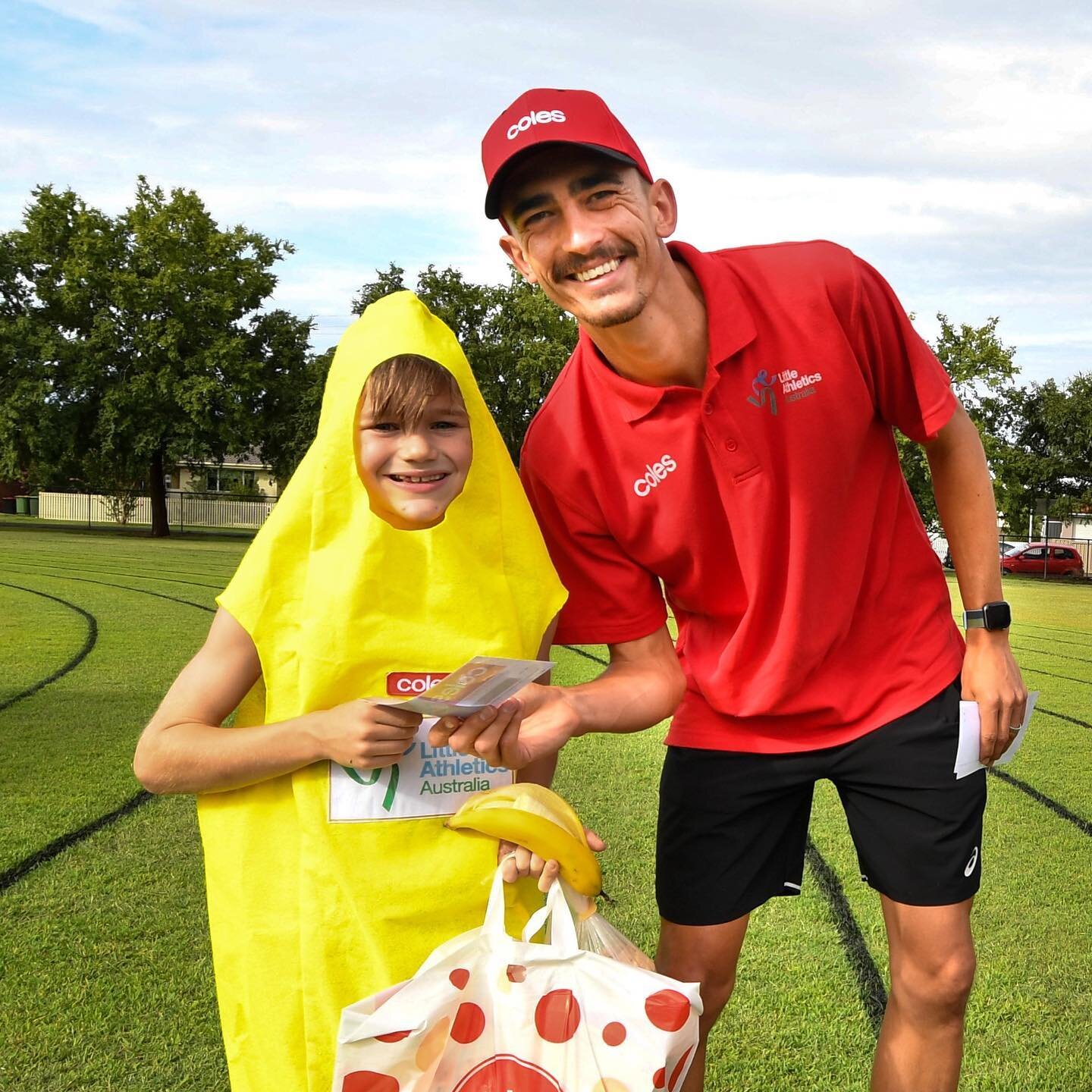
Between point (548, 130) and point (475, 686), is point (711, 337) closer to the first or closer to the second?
point (548, 130)

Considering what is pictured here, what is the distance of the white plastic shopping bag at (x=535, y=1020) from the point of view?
74.7 inches

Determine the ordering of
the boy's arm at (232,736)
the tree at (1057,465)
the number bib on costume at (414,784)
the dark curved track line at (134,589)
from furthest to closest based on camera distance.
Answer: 1. the tree at (1057,465)
2. the dark curved track line at (134,589)
3. the number bib on costume at (414,784)
4. the boy's arm at (232,736)

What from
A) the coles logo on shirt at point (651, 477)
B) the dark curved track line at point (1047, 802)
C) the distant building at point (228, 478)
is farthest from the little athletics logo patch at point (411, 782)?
the distant building at point (228, 478)

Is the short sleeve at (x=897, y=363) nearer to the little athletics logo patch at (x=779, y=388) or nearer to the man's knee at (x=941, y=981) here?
the little athletics logo patch at (x=779, y=388)

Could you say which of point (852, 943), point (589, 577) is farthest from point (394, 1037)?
point (852, 943)

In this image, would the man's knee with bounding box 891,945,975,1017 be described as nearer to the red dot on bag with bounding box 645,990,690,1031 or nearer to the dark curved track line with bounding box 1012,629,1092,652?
the red dot on bag with bounding box 645,990,690,1031

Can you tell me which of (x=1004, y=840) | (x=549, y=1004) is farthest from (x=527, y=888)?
(x=1004, y=840)

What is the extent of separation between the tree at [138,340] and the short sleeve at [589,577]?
35.7m

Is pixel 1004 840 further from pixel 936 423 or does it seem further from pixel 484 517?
pixel 484 517

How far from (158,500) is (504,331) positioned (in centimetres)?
1546

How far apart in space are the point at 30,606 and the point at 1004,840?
11.1m

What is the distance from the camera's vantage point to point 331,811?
2.15 m

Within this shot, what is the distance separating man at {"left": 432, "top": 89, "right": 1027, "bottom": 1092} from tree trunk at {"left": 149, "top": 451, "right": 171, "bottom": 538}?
3433 centimetres

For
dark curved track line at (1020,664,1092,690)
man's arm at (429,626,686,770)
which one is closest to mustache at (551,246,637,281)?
man's arm at (429,626,686,770)
